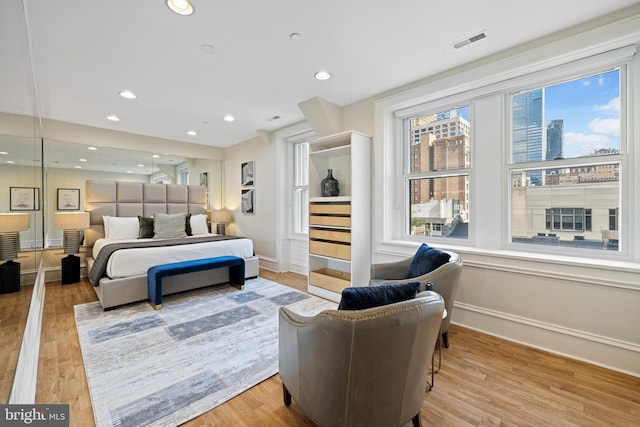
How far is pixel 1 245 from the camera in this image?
3.19ft

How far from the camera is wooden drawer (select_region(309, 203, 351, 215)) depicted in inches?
129

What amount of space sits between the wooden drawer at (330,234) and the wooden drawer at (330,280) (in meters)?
0.50

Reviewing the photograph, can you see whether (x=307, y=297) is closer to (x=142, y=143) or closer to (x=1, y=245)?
(x=1, y=245)

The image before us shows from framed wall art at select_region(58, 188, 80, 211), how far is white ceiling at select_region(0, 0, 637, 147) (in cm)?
128

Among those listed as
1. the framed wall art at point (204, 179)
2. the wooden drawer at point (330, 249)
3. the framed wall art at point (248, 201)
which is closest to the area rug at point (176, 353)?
the wooden drawer at point (330, 249)

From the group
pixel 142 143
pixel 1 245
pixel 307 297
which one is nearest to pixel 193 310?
pixel 307 297

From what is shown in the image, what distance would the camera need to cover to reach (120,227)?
13.9 ft

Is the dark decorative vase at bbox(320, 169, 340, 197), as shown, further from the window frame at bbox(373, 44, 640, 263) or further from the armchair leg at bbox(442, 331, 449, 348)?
the armchair leg at bbox(442, 331, 449, 348)

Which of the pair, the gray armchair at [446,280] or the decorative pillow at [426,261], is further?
the decorative pillow at [426,261]

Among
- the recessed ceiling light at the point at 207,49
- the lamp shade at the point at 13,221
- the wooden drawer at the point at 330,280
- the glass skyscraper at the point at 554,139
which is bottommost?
the wooden drawer at the point at 330,280

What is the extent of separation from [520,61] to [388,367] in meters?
2.70

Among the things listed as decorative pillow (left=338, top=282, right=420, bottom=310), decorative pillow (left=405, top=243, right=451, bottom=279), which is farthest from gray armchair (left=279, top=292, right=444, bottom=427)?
decorative pillow (left=405, top=243, right=451, bottom=279)

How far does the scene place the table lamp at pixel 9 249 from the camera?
1.01 metres

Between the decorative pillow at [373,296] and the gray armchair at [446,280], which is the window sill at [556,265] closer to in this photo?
the gray armchair at [446,280]
